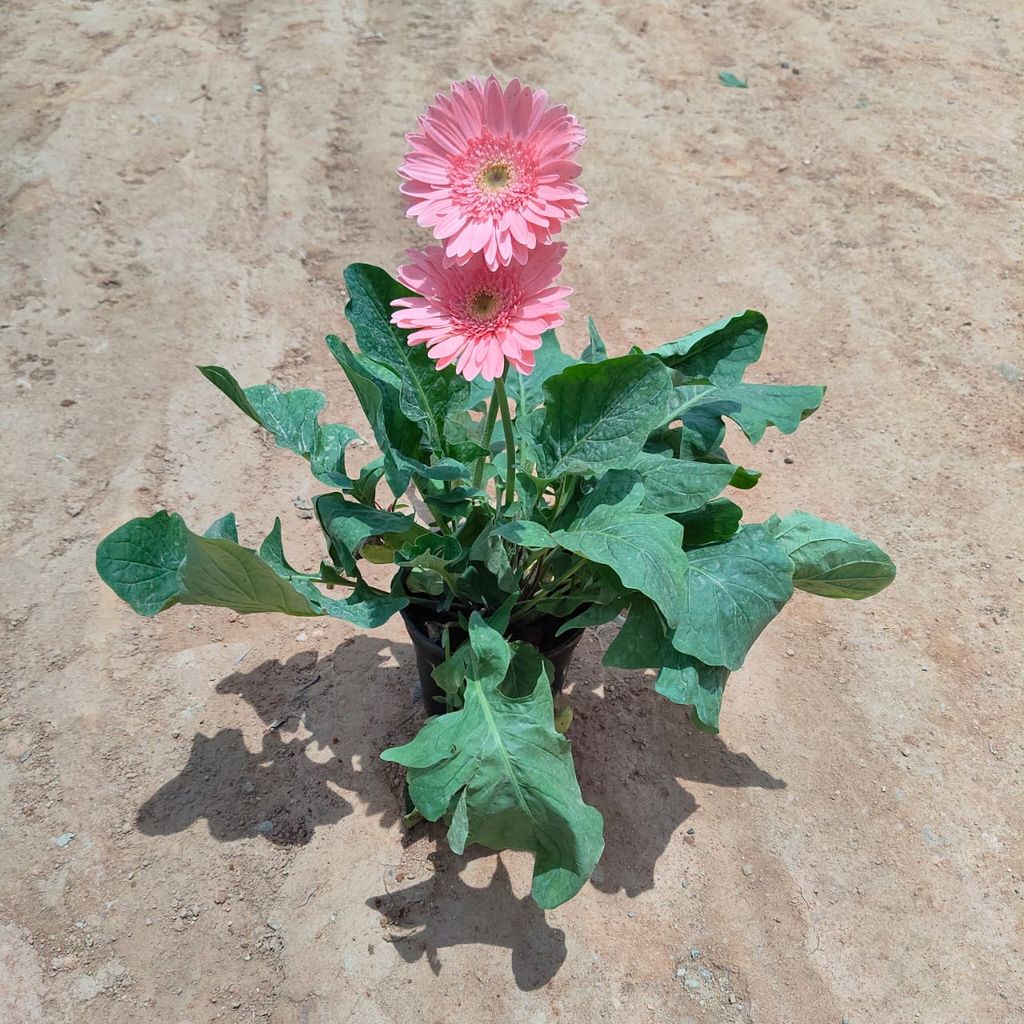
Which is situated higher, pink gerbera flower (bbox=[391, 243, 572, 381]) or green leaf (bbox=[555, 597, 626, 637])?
pink gerbera flower (bbox=[391, 243, 572, 381])

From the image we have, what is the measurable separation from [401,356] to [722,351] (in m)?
0.75

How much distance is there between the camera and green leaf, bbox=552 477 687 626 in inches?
64.6

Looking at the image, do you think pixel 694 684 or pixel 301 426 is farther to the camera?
pixel 301 426

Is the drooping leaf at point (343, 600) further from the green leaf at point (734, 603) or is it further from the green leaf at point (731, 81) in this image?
the green leaf at point (731, 81)

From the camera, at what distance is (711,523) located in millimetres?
2031

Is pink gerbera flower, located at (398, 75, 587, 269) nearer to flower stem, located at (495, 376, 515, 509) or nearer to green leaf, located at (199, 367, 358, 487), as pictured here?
flower stem, located at (495, 376, 515, 509)

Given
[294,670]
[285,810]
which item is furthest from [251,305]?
[285,810]

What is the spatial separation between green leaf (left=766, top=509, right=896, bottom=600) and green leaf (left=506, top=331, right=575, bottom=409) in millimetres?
638

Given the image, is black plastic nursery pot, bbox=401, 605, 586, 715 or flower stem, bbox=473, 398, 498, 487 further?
black plastic nursery pot, bbox=401, 605, 586, 715

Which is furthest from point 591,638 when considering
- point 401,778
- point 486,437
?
point 486,437

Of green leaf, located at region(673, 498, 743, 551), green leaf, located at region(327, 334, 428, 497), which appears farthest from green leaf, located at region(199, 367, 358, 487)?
green leaf, located at region(673, 498, 743, 551)

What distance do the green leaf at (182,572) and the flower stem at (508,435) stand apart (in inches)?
18.1

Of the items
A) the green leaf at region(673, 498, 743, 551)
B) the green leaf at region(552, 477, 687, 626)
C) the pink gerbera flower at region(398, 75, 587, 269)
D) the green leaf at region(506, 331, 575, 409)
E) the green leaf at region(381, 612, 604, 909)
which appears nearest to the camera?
the pink gerbera flower at region(398, 75, 587, 269)

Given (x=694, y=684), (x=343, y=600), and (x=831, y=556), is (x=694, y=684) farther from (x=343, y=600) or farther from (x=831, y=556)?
(x=343, y=600)
